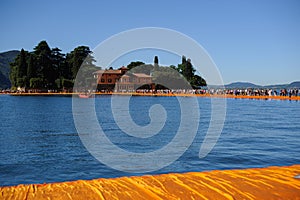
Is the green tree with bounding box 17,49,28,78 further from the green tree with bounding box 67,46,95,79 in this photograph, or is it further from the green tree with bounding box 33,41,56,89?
the green tree with bounding box 67,46,95,79

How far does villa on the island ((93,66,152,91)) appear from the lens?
98625mm

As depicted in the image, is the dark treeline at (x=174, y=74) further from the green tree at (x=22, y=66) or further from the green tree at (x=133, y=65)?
the green tree at (x=22, y=66)

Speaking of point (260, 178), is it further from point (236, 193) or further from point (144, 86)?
point (144, 86)

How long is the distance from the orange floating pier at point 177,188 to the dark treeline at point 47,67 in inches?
3560

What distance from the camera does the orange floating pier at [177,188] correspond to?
4.78 m

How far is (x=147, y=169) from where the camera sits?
32.9 ft

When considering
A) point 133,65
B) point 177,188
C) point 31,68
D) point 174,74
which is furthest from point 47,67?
Answer: point 177,188

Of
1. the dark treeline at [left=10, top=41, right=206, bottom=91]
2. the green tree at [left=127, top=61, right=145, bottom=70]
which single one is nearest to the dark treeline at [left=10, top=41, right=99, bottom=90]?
the dark treeline at [left=10, top=41, right=206, bottom=91]

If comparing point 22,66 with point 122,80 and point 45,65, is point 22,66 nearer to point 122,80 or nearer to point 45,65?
point 45,65

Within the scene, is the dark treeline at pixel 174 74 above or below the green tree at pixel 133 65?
below

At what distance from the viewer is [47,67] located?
327 ft

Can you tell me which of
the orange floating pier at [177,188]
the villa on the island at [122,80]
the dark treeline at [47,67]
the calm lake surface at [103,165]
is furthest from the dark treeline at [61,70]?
the orange floating pier at [177,188]

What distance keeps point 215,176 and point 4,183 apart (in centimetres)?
561

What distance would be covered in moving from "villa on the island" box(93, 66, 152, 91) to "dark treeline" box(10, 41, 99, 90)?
18.5ft
